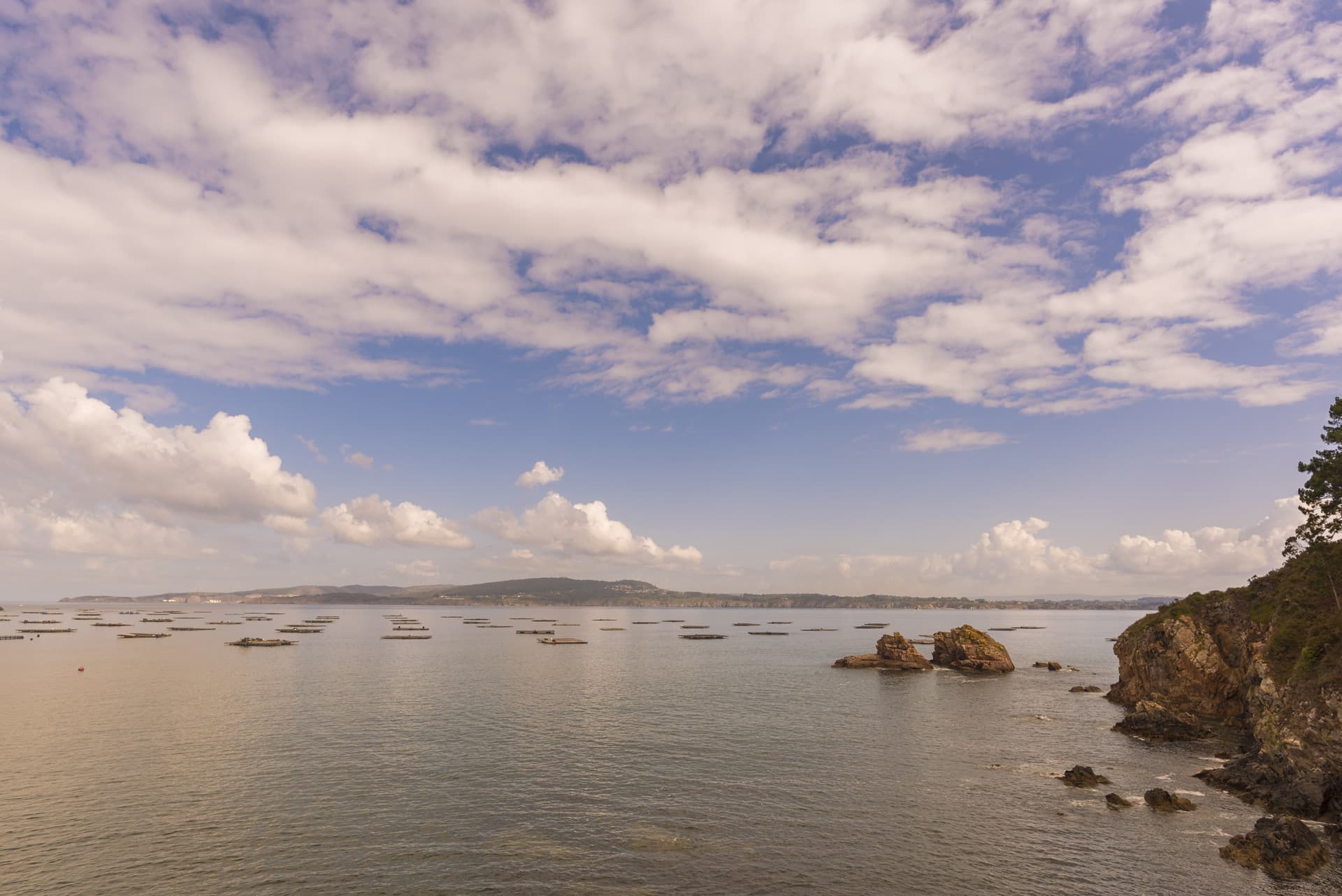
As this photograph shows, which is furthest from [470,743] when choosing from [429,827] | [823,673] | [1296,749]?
[823,673]

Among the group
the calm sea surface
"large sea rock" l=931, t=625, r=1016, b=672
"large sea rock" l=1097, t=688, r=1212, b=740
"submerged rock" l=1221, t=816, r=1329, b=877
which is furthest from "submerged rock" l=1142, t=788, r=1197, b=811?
"large sea rock" l=931, t=625, r=1016, b=672

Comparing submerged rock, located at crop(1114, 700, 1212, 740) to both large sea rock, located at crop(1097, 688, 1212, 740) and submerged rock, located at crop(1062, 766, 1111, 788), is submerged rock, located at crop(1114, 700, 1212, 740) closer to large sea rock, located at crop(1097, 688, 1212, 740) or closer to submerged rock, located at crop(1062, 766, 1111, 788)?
large sea rock, located at crop(1097, 688, 1212, 740)

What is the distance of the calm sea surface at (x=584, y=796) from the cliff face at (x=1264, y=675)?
6.02 metres

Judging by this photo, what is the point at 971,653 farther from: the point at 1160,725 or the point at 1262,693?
the point at 1262,693

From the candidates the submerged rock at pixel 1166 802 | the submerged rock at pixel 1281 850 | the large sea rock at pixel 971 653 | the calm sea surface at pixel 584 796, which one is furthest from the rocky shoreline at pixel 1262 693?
the large sea rock at pixel 971 653

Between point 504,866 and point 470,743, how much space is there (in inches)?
1376

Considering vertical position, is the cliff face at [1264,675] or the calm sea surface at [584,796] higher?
the cliff face at [1264,675]

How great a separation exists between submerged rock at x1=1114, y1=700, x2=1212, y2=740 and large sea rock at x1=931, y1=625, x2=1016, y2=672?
212 feet

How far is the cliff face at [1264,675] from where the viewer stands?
56844 millimetres

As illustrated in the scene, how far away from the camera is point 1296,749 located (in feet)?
195

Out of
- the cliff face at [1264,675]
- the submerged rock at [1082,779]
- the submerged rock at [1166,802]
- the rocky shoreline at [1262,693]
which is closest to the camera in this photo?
the rocky shoreline at [1262,693]

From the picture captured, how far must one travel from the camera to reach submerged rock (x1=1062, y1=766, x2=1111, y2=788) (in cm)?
6269

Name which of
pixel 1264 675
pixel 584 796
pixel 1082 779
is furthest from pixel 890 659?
pixel 584 796

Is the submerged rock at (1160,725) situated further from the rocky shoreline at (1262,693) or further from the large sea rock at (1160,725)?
the rocky shoreline at (1262,693)
